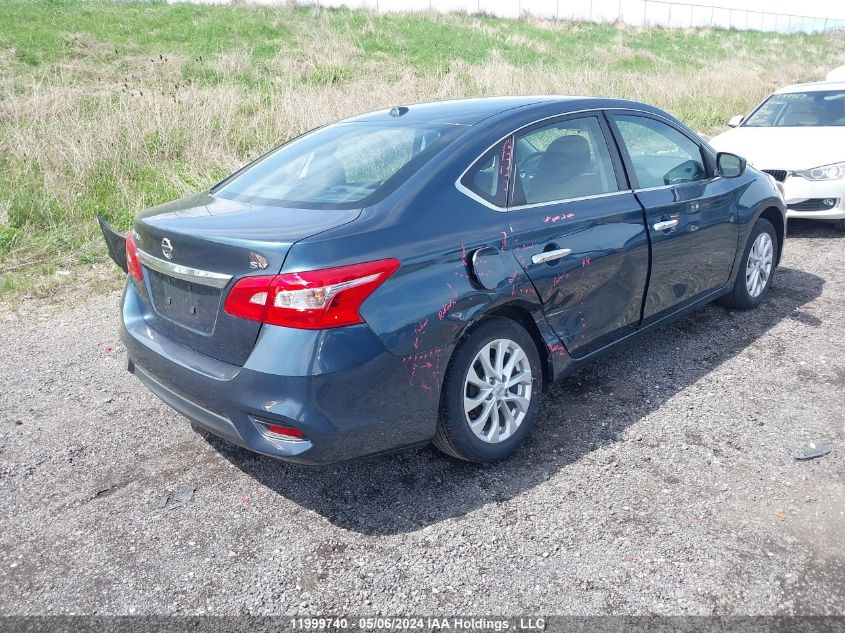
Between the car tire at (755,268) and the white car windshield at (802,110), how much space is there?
3613 mm

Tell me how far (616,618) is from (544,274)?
150 cm

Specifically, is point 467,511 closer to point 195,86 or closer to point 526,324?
point 526,324

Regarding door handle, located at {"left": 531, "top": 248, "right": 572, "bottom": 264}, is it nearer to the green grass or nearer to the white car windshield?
the green grass

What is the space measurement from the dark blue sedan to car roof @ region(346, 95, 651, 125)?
18 mm

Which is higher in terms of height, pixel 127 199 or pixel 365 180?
pixel 365 180

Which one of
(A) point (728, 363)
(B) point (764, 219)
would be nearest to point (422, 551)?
(A) point (728, 363)

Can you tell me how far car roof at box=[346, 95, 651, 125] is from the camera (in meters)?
3.48

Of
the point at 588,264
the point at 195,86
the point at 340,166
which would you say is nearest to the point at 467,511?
the point at 588,264

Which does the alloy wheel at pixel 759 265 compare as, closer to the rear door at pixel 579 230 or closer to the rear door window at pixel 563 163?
the rear door at pixel 579 230

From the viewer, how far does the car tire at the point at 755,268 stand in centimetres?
491

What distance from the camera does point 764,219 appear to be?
16.6ft

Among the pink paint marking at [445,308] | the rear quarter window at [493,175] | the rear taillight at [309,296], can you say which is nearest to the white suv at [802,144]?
the rear quarter window at [493,175]

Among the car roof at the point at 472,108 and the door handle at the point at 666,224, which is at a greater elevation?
the car roof at the point at 472,108

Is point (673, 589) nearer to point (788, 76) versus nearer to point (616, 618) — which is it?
point (616, 618)
